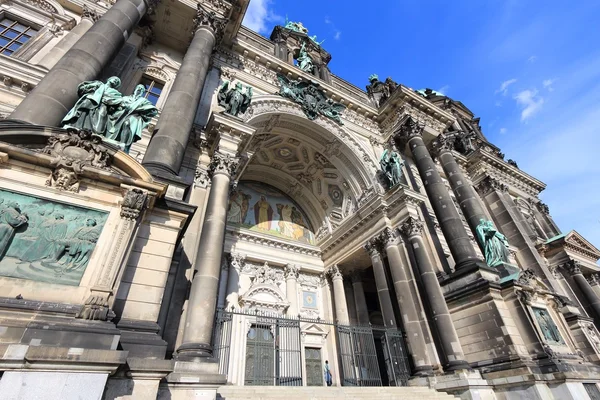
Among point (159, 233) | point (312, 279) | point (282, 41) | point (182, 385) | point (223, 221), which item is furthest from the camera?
point (282, 41)

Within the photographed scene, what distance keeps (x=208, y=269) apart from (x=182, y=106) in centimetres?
480

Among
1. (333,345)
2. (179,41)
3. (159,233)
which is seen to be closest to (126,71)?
(179,41)

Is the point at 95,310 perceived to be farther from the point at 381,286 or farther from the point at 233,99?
the point at 381,286

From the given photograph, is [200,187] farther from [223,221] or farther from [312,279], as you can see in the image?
[312,279]

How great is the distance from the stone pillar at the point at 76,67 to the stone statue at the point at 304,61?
411 inches

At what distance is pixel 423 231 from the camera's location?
12648mm

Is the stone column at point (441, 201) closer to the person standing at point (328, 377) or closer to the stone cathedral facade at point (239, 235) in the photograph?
the stone cathedral facade at point (239, 235)

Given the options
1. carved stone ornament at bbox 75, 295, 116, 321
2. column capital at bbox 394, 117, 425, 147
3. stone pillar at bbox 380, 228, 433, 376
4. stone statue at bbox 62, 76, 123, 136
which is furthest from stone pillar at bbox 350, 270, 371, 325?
stone statue at bbox 62, 76, 123, 136

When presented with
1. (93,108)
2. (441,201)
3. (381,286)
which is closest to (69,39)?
(93,108)

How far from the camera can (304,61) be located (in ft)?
60.6

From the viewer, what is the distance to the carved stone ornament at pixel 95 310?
3654 mm

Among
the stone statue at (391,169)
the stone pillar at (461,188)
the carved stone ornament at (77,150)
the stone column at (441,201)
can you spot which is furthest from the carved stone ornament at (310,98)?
the carved stone ornament at (77,150)

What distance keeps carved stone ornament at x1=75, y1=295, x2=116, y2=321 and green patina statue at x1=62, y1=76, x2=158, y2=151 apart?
2.93 meters

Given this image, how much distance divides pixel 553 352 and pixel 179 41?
1738 centimetres
